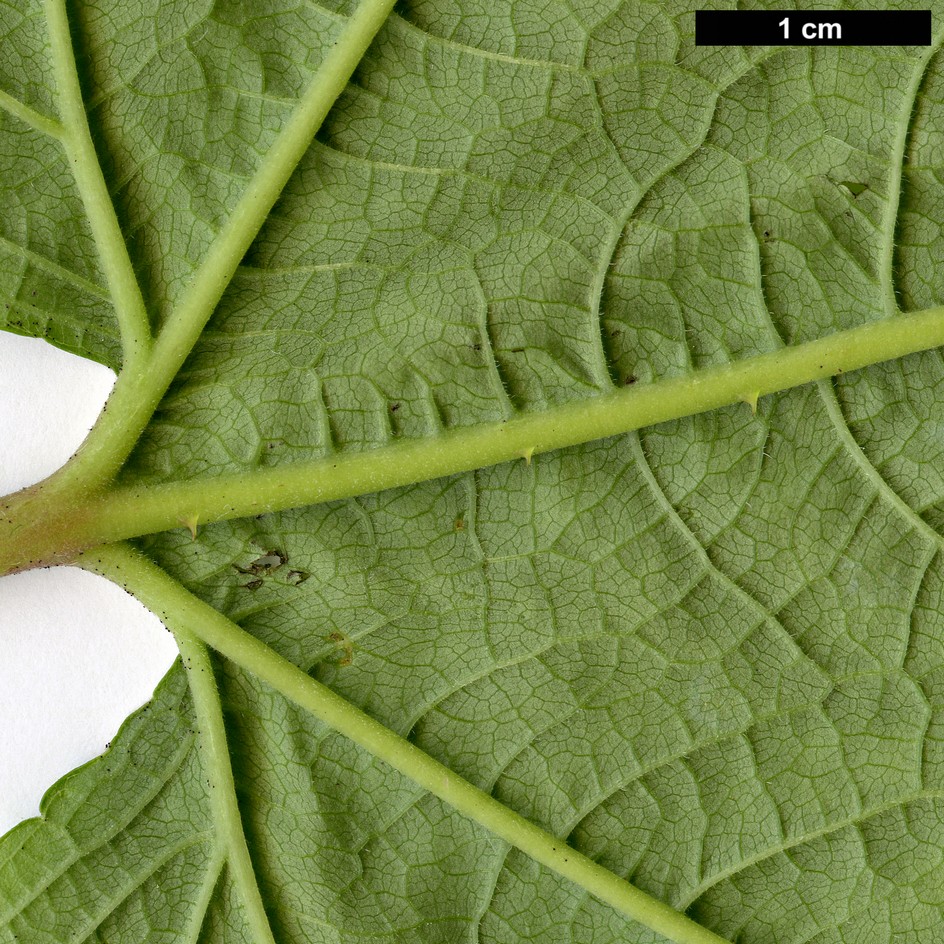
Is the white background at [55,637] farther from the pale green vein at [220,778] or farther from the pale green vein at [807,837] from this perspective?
the pale green vein at [807,837]

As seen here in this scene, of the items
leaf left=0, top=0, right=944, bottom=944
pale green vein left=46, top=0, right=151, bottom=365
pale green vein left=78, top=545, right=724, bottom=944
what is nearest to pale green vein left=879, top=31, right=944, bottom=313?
leaf left=0, top=0, right=944, bottom=944

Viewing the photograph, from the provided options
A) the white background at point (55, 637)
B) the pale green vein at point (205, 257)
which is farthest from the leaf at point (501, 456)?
the white background at point (55, 637)

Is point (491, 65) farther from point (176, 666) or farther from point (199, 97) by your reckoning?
point (176, 666)

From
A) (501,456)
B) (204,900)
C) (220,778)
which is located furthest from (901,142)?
(204,900)

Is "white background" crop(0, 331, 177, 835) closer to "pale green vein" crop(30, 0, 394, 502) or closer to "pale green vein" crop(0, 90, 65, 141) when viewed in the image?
"pale green vein" crop(30, 0, 394, 502)

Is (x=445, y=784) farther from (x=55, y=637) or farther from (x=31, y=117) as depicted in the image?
(x=31, y=117)

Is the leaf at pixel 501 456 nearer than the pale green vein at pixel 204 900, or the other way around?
the leaf at pixel 501 456

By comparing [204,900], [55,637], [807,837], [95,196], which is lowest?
[204,900]
